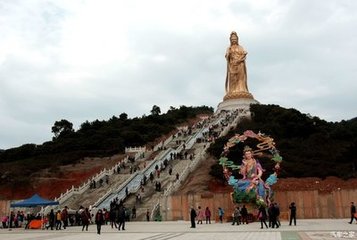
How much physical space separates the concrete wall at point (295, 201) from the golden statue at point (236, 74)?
41.7m

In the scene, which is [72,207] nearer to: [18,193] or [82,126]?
[18,193]

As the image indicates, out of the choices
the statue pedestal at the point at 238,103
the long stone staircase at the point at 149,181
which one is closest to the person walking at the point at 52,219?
the long stone staircase at the point at 149,181

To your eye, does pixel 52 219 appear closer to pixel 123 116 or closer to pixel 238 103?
pixel 238 103

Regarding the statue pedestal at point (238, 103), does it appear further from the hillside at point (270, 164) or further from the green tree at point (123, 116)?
the green tree at point (123, 116)

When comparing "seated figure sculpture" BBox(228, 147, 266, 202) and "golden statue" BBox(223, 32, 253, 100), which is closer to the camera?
"seated figure sculpture" BBox(228, 147, 266, 202)

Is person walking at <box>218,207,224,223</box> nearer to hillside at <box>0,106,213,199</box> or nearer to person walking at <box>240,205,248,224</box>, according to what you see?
person walking at <box>240,205,248,224</box>

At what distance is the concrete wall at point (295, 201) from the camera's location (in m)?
25.7

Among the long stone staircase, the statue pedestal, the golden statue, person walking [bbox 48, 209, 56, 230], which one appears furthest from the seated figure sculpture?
the golden statue

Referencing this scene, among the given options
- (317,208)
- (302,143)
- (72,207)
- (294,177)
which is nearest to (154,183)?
(72,207)

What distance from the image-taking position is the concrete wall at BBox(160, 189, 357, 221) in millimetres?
25688

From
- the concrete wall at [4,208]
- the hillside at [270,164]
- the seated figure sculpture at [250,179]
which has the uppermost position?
the hillside at [270,164]

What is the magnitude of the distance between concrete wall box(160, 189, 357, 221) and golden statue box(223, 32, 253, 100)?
41.7 meters

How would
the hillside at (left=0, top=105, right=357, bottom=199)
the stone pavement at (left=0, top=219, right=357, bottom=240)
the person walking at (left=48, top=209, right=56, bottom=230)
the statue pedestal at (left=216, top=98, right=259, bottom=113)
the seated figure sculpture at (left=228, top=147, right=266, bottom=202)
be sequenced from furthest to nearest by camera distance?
1. the statue pedestal at (left=216, top=98, right=259, bottom=113)
2. the hillside at (left=0, top=105, right=357, bottom=199)
3. the seated figure sculpture at (left=228, top=147, right=266, bottom=202)
4. the person walking at (left=48, top=209, right=56, bottom=230)
5. the stone pavement at (left=0, top=219, right=357, bottom=240)

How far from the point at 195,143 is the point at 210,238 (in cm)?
3603
